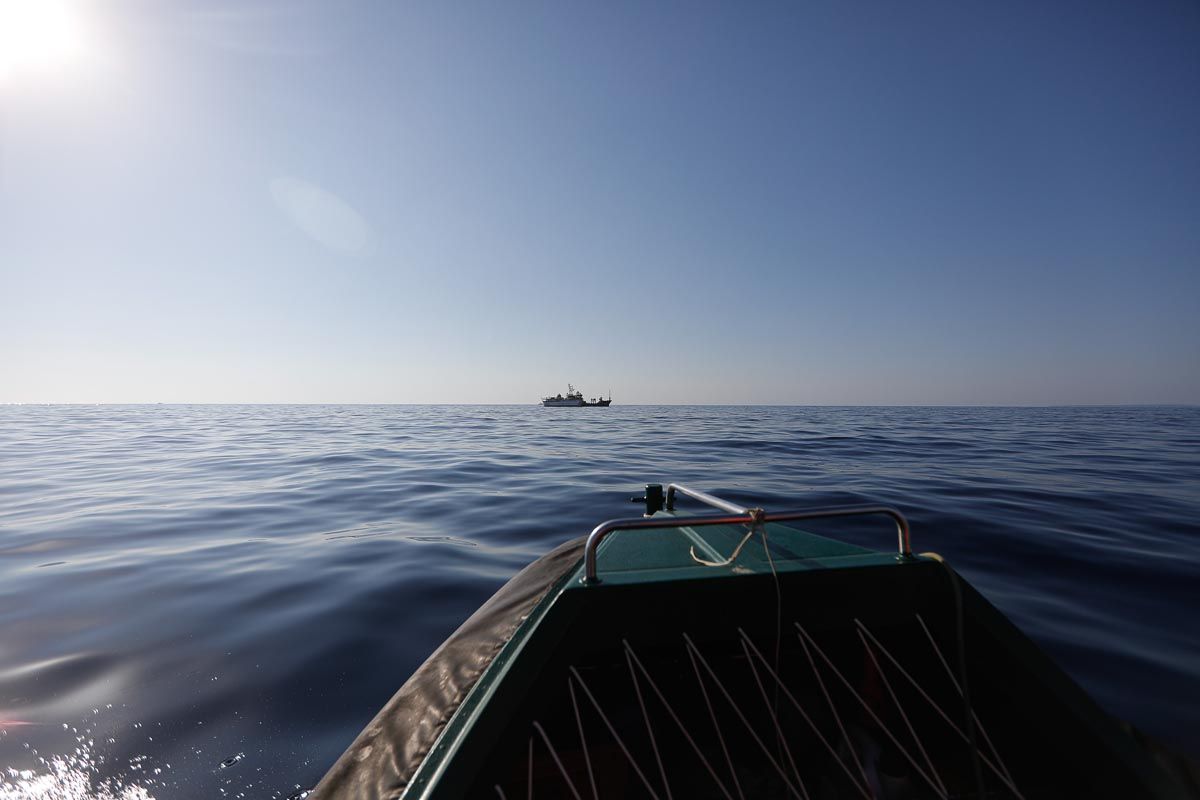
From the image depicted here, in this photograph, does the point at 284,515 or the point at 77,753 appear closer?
the point at 77,753

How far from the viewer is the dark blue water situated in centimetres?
259

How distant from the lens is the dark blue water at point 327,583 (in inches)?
102

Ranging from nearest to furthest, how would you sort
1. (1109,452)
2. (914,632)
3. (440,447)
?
(914,632) → (1109,452) → (440,447)

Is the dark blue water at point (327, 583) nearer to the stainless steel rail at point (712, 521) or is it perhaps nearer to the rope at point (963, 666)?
the rope at point (963, 666)

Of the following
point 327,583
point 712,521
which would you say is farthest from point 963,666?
point 327,583

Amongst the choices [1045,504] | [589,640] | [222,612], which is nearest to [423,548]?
[222,612]

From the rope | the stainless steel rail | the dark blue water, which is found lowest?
the dark blue water

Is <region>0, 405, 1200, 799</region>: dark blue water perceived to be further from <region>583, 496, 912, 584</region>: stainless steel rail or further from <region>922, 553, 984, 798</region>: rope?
<region>583, 496, 912, 584</region>: stainless steel rail

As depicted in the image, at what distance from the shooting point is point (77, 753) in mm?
2420

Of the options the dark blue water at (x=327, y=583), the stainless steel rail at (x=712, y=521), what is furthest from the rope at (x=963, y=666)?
the dark blue water at (x=327, y=583)

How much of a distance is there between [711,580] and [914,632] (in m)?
1.21

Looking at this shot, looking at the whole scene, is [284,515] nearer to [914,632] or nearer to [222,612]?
[222,612]

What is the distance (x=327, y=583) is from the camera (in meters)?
4.65

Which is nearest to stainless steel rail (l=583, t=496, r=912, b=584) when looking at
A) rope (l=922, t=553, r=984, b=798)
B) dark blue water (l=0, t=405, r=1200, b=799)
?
rope (l=922, t=553, r=984, b=798)
